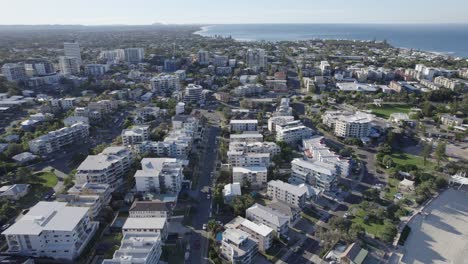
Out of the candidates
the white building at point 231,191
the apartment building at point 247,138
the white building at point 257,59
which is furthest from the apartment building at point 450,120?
the white building at point 257,59

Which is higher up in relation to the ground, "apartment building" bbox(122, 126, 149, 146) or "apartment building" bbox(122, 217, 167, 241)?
"apartment building" bbox(122, 126, 149, 146)

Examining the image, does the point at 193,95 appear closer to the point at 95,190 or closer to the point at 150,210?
the point at 95,190

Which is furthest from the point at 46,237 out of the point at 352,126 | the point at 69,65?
the point at 69,65

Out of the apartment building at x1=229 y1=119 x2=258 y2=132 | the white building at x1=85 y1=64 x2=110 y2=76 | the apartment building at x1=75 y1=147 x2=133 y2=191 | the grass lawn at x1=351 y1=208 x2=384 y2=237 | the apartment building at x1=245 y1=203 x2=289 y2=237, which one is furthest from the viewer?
the white building at x1=85 y1=64 x2=110 y2=76

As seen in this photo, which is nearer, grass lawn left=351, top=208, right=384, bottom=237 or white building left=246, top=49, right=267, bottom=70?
grass lawn left=351, top=208, right=384, bottom=237

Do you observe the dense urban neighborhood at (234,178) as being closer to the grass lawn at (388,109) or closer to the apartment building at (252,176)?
the apartment building at (252,176)

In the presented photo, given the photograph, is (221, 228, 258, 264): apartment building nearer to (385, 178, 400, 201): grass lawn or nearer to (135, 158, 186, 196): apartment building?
(135, 158, 186, 196): apartment building

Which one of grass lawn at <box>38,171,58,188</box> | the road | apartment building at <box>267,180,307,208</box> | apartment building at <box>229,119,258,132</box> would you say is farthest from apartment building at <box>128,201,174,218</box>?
apartment building at <box>229,119,258,132</box>

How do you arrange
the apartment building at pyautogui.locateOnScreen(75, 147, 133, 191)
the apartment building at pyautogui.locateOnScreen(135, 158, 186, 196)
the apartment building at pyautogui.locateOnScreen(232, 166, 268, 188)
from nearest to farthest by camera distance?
the apartment building at pyautogui.locateOnScreen(135, 158, 186, 196), the apartment building at pyautogui.locateOnScreen(75, 147, 133, 191), the apartment building at pyautogui.locateOnScreen(232, 166, 268, 188)
